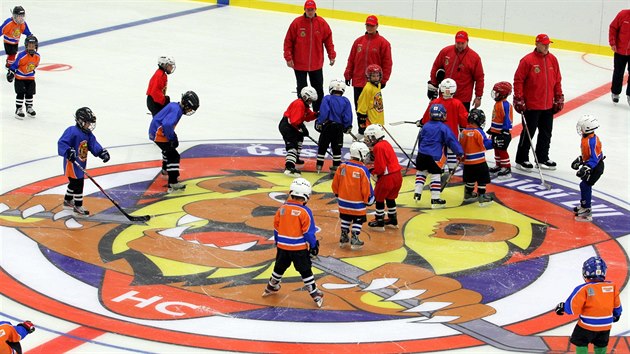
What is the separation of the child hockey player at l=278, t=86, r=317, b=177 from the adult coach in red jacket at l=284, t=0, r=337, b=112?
2.22m

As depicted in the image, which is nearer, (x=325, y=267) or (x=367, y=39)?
(x=325, y=267)

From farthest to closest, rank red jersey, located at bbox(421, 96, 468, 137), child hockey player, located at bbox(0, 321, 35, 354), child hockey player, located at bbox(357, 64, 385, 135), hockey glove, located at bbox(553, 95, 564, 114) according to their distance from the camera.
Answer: hockey glove, located at bbox(553, 95, 564, 114) → child hockey player, located at bbox(357, 64, 385, 135) → red jersey, located at bbox(421, 96, 468, 137) → child hockey player, located at bbox(0, 321, 35, 354)

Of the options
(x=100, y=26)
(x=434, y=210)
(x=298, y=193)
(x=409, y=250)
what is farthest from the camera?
(x=100, y=26)

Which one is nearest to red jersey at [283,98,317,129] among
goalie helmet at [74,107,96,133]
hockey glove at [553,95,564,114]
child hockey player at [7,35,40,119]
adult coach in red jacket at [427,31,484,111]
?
adult coach in red jacket at [427,31,484,111]

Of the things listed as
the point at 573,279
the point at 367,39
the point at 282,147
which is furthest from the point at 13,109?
the point at 573,279

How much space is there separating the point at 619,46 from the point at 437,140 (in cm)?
596

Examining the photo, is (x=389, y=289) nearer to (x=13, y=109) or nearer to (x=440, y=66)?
(x=440, y=66)

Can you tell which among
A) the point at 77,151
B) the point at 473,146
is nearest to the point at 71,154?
the point at 77,151

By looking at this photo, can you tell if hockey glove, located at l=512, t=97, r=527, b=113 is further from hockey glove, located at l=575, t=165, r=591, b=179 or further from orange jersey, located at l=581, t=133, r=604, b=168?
hockey glove, located at l=575, t=165, r=591, b=179

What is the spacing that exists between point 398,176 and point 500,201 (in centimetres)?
175

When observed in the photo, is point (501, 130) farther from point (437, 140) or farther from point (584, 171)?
point (584, 171)

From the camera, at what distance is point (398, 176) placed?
11.4 meters

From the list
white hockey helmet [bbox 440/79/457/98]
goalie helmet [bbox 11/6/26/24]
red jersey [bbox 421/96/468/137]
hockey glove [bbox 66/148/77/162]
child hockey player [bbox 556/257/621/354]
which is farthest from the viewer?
goalie helmet [bbox 11/6/26/24]

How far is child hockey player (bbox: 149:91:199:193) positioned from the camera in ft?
40.7
